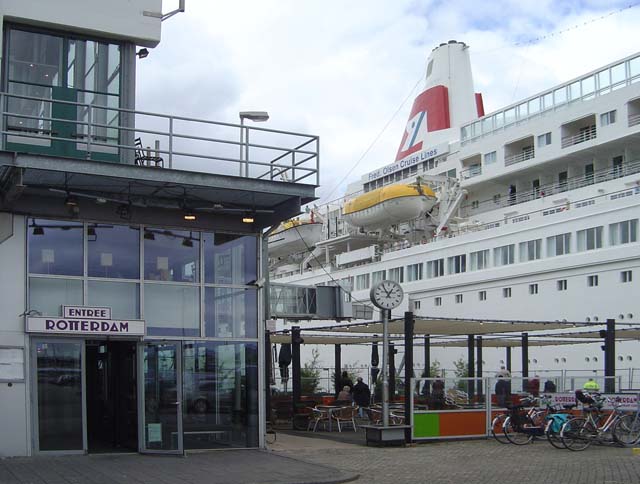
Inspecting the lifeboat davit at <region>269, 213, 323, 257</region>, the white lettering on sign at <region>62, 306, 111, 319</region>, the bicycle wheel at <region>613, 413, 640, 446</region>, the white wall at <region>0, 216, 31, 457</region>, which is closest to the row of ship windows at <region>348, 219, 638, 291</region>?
the lifeboat davit at <region>269, 213, 323, 257</region>

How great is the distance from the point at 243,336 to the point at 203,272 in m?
1.47

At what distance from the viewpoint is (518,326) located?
918 inches

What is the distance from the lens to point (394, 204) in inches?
1773

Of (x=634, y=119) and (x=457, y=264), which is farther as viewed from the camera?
(x=457, y=264)

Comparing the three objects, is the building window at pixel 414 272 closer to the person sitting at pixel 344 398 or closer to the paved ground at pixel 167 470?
the person sitting at pixel 344 398

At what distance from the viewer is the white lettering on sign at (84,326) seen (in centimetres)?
1405

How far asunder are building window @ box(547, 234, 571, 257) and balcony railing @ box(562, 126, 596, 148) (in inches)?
214

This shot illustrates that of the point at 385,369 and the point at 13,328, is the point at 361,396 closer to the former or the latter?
the point at 385,369

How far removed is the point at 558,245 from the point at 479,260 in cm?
524

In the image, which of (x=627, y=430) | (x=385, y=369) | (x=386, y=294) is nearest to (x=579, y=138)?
(x=627, y=430)

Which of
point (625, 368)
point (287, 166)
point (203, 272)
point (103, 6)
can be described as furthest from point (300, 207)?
point (625, 368)

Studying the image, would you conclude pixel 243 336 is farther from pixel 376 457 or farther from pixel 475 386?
pixel 475 386

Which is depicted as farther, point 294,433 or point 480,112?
point 480,112

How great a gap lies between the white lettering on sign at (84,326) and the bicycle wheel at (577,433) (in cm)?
838
